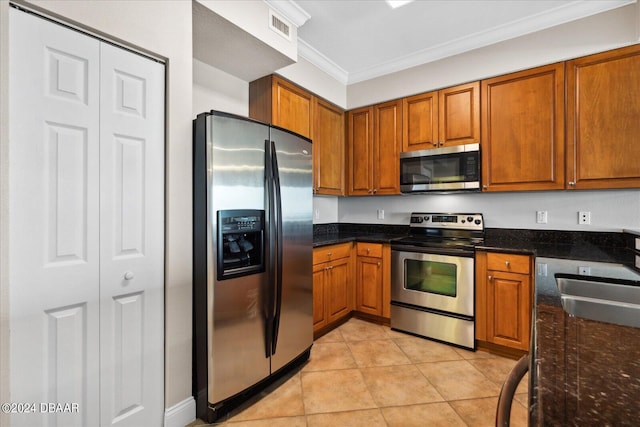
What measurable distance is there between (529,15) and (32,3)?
3263 millimetres

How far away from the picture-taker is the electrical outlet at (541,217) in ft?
8.93

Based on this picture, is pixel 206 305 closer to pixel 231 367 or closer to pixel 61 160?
pixel 231 367

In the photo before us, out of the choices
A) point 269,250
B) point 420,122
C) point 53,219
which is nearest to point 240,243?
point 269,250

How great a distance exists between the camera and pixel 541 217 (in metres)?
2.74

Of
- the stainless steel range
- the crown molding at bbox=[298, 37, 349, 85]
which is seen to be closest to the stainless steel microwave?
the stainless steel range

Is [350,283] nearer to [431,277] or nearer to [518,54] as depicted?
[431,277]

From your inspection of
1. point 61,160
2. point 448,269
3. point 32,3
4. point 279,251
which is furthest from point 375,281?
point 32,3

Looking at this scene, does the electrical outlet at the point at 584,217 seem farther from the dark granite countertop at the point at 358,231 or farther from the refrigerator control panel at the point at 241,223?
the refrigerator control panel at the point at 241,223

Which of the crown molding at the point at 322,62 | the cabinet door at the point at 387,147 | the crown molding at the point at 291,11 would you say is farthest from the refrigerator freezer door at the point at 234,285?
the cabinet door at the point at 387,147

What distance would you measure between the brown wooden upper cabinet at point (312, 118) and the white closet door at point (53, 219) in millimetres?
1428

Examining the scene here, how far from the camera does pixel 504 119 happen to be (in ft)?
8.73

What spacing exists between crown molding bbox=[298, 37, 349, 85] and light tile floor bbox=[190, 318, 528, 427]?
2.80m

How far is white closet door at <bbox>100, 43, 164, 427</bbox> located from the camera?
4.65ft

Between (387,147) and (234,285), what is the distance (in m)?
2.34
